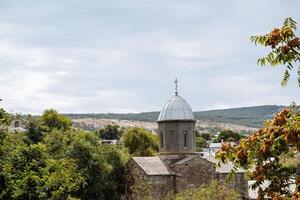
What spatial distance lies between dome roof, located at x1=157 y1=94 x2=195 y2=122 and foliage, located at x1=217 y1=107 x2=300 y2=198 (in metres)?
30.1

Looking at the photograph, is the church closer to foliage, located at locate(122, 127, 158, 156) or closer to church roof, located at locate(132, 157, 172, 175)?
church roof, located at locate(132, 157, 172, 175)

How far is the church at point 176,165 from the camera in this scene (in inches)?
1444

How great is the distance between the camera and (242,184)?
37656 mm

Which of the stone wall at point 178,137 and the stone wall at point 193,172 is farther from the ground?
the stone wall at point 178,137

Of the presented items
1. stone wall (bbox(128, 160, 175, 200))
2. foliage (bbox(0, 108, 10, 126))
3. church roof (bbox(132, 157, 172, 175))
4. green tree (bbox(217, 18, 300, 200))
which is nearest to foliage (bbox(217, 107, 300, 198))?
Result: green tree (bbox(217, 18, 300, 200))

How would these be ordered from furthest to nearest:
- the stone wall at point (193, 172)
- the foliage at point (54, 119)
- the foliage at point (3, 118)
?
the foliage at point (54, 119)
the stone wall at point (193, 172)
the foliage at point (3, 118)

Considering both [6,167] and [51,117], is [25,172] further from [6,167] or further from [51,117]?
[51,117]

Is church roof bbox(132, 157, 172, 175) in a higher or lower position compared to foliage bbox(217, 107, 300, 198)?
lower

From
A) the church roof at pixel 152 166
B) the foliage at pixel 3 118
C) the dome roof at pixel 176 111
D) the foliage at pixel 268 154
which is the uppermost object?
the dome roof at pixel 176 111

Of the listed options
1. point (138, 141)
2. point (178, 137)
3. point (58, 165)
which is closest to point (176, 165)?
point (178, 137)

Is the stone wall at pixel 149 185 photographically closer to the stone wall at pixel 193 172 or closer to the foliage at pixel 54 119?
the stone wall at pixel 193 172

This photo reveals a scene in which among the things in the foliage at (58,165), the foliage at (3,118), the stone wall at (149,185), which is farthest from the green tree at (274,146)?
the stone wall at (149,185)

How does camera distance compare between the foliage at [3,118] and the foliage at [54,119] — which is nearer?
the foliage at [3,118]

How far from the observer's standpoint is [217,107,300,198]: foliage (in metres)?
7.74
